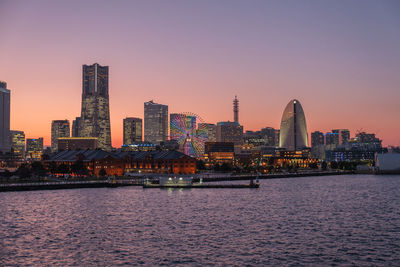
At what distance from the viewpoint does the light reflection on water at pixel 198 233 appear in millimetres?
41438

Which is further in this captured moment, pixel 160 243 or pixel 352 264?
pixel 160 243

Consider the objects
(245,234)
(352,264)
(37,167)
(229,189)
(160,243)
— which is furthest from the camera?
(37,167)

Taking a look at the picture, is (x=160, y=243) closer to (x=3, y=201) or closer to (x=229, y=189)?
(x=3, y=201)

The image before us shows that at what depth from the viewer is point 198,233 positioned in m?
53.8

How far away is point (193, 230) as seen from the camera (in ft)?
184

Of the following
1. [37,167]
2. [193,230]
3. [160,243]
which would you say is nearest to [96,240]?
[160,243]

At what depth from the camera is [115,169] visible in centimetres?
18462

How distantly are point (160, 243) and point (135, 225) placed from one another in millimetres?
13548

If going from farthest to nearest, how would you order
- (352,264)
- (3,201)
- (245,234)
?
(3,201)
(245,234)
(352,264)

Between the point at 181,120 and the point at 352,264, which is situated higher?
the point at 181,120

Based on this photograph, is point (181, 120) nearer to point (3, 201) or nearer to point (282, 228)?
point (3, 201)

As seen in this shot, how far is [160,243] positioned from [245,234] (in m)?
11.3

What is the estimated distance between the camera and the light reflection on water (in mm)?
41438

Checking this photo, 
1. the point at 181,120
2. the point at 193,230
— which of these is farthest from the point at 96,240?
the point at 181,120
